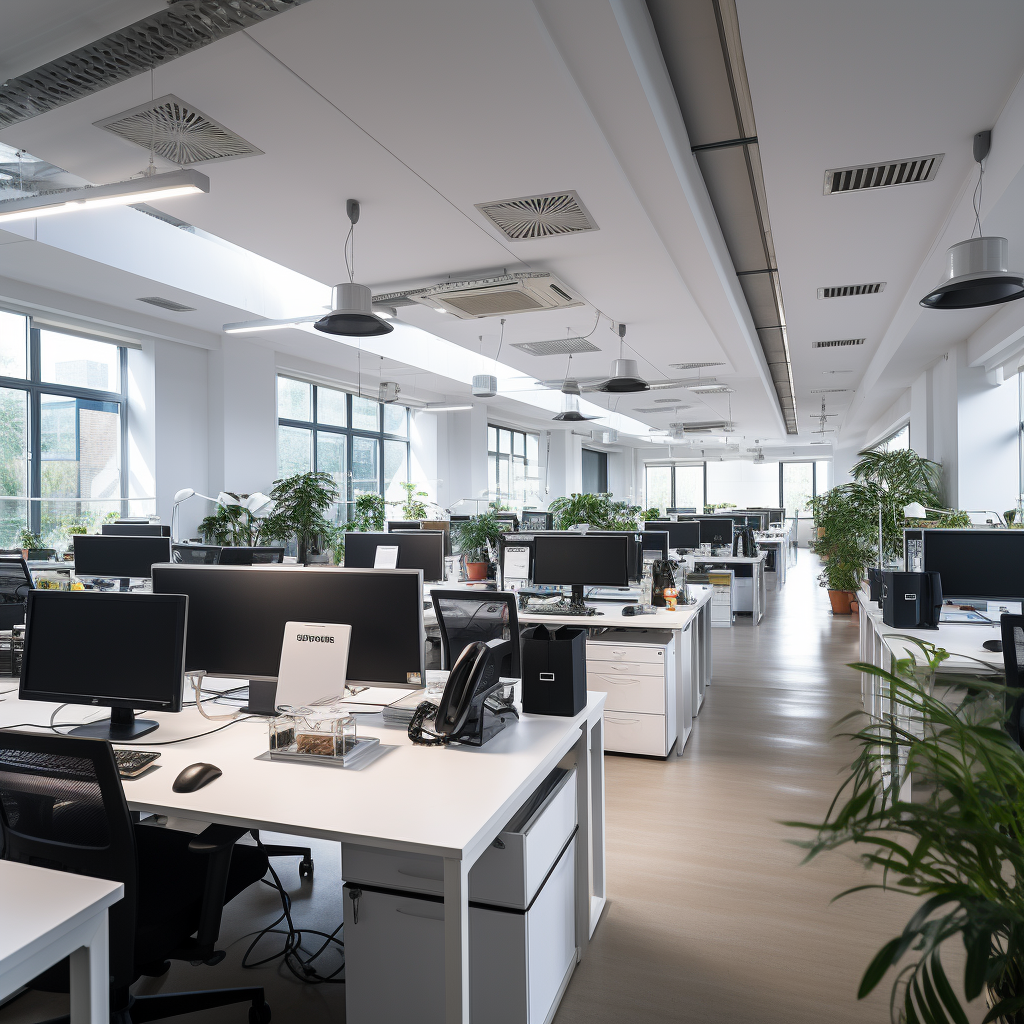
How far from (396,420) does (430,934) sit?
12.0 m

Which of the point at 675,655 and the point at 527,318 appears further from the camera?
the point at 527,318

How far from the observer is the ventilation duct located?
2561 millimetres

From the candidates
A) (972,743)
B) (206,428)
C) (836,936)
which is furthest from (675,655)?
(206,428)

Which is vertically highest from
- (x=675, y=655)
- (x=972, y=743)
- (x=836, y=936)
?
(x=972, y=743)

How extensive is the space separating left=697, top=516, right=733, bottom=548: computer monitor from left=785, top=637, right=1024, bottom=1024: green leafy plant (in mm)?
9025

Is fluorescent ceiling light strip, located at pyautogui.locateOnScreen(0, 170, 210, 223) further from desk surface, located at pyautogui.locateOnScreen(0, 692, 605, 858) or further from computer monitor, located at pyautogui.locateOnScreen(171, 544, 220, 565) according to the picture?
computer monitor, located at pyautogui.locateOnScreen(171, 544, 220, 565)

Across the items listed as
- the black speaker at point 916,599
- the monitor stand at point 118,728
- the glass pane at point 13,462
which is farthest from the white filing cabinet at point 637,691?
the glass pane at point 13,462

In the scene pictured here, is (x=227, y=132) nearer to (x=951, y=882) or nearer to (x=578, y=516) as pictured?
(x=951, y=882)

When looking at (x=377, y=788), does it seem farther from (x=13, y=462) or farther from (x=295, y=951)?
(x=13, y=462)

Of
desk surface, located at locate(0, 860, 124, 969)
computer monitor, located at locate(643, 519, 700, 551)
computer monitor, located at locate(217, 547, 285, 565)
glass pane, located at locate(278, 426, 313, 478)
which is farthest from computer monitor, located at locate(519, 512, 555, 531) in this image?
desk surface, located at locate(0, 860, 124, 969)

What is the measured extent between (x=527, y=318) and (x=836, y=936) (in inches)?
228

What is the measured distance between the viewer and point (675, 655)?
171 inches

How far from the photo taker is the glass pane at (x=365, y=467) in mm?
12266

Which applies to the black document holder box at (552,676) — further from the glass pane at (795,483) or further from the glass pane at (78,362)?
the glass pane at (795,483)
